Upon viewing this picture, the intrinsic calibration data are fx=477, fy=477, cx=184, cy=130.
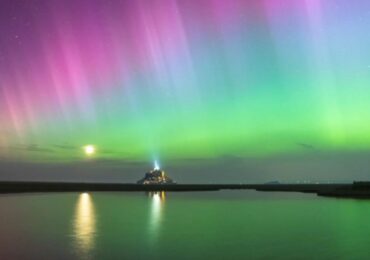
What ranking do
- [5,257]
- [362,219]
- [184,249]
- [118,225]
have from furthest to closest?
[362,219], [118,225], [184,249], [5,257]

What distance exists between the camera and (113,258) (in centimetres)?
2828

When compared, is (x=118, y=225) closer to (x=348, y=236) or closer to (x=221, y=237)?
(x=221, y=237)

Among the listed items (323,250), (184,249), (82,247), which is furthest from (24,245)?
(323,250)

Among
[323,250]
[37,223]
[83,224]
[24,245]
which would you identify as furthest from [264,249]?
[37,223]

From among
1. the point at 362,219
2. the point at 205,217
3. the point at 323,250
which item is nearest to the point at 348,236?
the point at 323,250

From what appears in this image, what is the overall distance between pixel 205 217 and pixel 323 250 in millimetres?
25690

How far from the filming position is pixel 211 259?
28.6 meters

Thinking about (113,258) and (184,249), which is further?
(184,249)

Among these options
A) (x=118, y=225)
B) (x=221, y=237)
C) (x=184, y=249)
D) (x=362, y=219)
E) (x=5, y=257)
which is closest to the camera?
(x=5, y=257)

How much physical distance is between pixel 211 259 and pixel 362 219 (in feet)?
104

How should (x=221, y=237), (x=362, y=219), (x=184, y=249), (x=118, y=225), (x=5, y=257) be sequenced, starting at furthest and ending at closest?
(x=362, y=219) → (x=118, y=225) → (x=221, y=237) → (x=184, y=249) → (x=5, y=257)

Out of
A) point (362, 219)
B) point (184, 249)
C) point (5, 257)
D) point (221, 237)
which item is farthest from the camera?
point (362, 219)

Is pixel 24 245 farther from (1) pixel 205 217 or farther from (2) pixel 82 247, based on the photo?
(1) pixel 205 217

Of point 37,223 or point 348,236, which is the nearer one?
point 348,236
